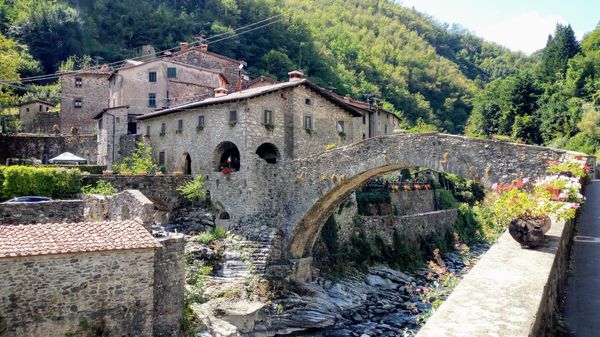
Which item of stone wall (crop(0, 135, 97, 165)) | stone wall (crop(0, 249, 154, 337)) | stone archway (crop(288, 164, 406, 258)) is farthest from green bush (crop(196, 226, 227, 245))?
stone wall (crop(0, 135, 97, 165))

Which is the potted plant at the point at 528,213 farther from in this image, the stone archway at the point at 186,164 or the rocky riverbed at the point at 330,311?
the stone archway at the point at 186,164

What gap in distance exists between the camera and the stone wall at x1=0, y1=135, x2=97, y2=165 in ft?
117

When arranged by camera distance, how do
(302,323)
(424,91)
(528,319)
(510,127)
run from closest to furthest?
(528,319) → (302,323) → (510,127) → (424,91)

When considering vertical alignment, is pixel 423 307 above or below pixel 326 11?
below

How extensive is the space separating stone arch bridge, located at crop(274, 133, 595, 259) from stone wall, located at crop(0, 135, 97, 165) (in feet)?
68.0

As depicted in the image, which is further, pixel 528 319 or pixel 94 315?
pixel 94 315

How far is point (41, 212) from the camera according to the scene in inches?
767

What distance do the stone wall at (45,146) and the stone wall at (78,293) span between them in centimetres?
2473

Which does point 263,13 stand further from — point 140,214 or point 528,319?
point 528,319

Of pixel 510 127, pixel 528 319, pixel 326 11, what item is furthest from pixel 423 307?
pixel 326 11

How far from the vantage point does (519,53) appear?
13825 centimetres

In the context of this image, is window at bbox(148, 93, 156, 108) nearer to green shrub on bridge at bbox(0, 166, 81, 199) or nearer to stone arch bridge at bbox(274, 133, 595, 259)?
green shrub on bridge at bbox(0, 166, 81, 199)

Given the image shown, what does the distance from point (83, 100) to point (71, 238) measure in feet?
123

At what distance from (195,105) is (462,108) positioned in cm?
7625
